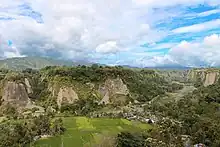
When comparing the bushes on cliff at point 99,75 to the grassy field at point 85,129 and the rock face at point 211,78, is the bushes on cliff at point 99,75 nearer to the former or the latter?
the grassy field at point 85,129

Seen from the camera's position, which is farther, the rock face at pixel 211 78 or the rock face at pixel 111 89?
the rock face at pixel 211 78

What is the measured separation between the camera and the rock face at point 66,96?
69438mm

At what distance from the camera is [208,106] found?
63281mm

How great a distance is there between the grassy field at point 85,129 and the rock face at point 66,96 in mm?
9857

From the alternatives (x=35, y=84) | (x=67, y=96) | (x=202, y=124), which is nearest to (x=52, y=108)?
(x=67, y=96)

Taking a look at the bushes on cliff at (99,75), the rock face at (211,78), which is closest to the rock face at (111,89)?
the bushes on cliff at (99,75)

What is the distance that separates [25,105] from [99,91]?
739 inches

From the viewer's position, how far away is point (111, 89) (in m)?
76.2

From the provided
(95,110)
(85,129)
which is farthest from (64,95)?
(85,129)

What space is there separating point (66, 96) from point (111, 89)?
12721mm

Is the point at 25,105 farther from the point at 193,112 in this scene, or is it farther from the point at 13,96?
the point at 193,112

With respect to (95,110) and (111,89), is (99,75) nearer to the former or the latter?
(111,89)

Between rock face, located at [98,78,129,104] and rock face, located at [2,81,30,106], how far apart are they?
19.1m

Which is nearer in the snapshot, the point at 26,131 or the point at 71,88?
the point at 26,131
